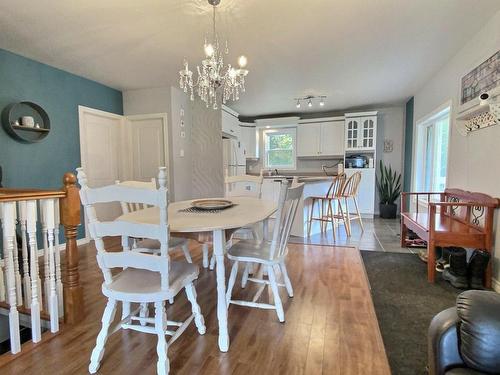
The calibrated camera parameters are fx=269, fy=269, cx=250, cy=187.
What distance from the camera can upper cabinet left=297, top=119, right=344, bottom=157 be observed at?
579 centimetres

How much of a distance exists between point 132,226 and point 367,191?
521cm

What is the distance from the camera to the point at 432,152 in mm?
4223

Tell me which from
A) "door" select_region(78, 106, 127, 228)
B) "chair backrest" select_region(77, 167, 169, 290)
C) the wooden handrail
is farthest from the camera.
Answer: "door" select_region(78, 106, 127, 228)

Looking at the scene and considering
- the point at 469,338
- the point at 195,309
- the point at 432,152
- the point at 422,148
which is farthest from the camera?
the point at 422,148

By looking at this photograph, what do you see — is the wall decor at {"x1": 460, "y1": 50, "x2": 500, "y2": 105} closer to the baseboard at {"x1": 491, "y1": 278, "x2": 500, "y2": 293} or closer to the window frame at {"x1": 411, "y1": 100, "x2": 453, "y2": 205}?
the window frame at {"x1": 411, "y1": 100, "x2": 453, "y2": 205}

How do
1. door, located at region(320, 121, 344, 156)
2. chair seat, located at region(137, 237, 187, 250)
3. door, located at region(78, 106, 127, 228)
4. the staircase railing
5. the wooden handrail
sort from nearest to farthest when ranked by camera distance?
the staircase railing → the wooden handrail → chair seat, located at region(137, 237, 187, 250) → door, located at region(78, 106, 127, 228) → door, located at region(320, 121, 344, 156)

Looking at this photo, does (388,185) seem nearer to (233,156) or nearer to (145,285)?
(233,156)

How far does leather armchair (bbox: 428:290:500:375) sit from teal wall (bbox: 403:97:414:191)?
15.2 feet

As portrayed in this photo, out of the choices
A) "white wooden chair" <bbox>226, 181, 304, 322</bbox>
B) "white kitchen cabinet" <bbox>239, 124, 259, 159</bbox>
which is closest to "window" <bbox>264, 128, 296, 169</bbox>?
"white kitchen cabinet" <bbox>239, 124, 259, 159</bbox>

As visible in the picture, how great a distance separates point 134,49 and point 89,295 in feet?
8.09

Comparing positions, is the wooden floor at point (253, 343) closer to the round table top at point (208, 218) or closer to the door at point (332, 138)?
the round table top at point (208, 218)

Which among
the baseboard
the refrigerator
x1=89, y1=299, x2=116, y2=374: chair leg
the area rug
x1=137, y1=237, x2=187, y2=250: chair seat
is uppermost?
the refrigerator

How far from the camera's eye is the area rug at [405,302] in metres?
1.45

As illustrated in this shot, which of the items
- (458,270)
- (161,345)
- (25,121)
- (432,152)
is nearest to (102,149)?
(25,121)
